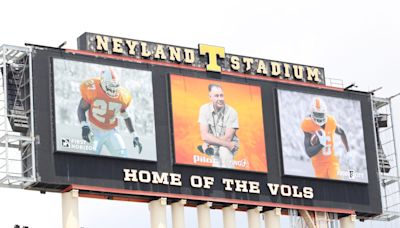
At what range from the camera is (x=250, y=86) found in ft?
239

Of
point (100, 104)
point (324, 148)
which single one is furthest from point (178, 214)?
point (324, 148)

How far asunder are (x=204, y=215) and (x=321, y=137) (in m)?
6.37

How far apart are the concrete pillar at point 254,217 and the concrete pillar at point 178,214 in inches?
127

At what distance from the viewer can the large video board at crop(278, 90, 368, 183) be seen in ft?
240

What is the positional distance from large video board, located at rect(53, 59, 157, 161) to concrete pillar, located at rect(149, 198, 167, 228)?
163 centimetres

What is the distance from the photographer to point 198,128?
70.8 metres

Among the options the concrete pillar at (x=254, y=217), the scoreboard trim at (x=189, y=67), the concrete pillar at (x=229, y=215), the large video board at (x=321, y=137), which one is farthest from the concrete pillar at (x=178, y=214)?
the scoreboard trim at (x=189, y=67)

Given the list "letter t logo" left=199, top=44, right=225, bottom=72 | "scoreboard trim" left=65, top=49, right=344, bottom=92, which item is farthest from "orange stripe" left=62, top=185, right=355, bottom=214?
"letter t logo" left=199, top=44, right=225, bottom=72

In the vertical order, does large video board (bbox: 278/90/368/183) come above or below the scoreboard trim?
below

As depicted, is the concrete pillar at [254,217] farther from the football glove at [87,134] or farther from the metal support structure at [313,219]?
the football glove at [87,134]

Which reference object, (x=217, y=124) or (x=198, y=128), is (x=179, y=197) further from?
(x=217, y=124)

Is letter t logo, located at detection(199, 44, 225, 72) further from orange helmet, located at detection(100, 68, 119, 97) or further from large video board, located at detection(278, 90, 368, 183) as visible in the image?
orange helmet, located at detection(100, 68, 119, 97)

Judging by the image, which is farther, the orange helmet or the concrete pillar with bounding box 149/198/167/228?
the concrete pillar with bounding box 149/198/167/228

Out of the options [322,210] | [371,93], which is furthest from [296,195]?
[371,93]
